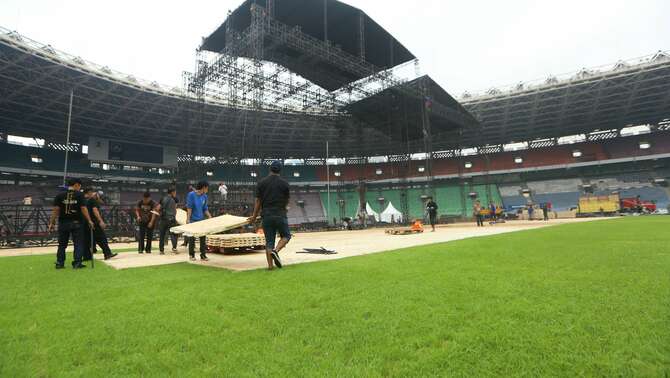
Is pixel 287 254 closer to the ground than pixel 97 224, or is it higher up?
closer to the ground

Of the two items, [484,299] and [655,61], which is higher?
[655,61]

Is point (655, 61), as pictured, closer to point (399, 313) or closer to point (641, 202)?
point (641, 202)

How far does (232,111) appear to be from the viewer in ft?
76.3

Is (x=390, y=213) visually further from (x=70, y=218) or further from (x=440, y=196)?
(x=70, y=218)

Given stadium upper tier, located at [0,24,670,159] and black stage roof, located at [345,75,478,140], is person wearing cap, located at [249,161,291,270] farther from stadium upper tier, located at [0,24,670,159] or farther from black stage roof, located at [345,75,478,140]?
black stage roof, located at [345,75,478,140]

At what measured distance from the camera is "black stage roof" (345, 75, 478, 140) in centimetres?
2711

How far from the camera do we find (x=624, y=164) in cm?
3972

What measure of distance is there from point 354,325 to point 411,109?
29.5m

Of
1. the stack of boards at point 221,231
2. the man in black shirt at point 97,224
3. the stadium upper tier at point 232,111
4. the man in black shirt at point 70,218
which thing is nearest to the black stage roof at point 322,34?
the stadium upper tier at point 232,111

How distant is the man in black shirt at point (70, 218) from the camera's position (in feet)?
18.8

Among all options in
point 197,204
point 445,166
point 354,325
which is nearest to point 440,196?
point 445,166

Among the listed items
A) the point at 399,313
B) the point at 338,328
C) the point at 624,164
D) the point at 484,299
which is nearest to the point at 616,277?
the point at 484,299

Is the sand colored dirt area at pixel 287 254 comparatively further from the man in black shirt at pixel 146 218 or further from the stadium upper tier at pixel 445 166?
the stadium upper tier at pixel 445 166

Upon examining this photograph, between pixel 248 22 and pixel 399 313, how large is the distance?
25.6 meters
